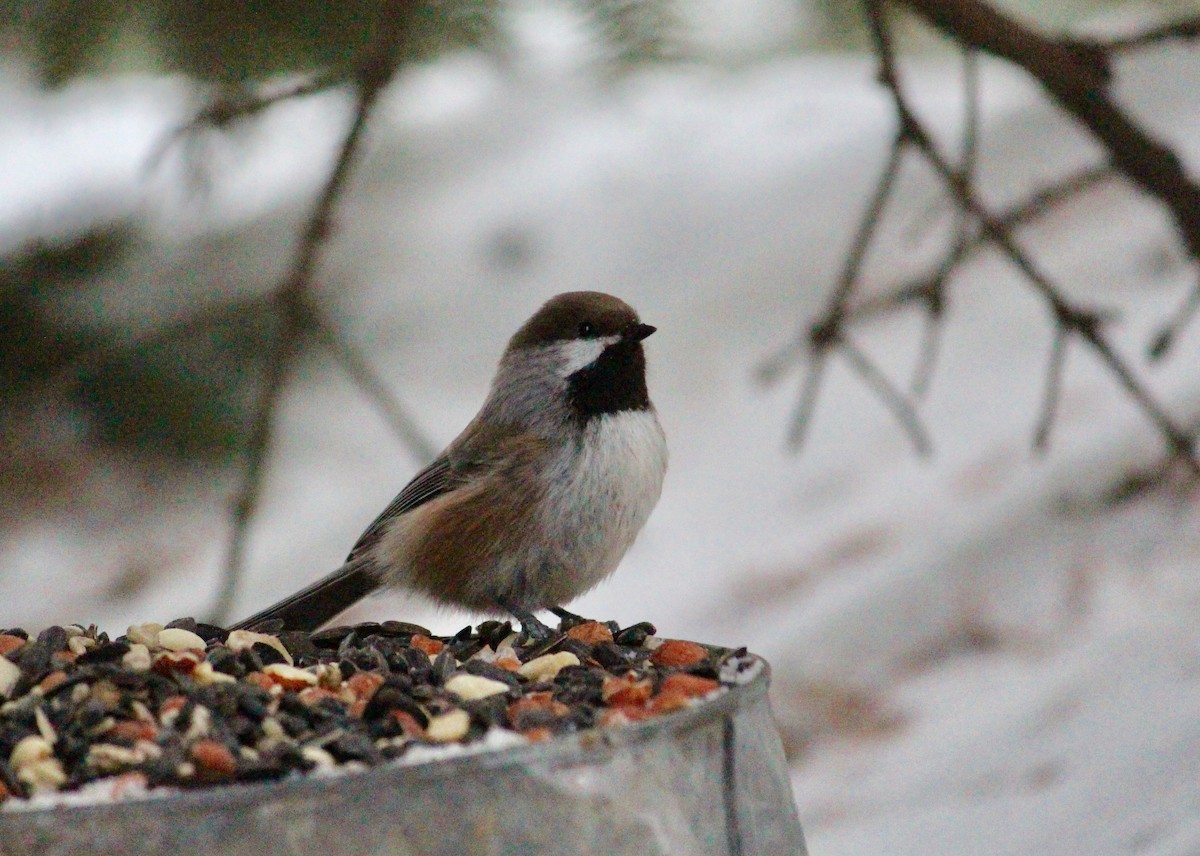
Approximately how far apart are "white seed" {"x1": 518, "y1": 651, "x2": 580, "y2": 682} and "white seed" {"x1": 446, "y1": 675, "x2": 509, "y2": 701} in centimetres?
6

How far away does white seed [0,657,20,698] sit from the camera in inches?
46.3

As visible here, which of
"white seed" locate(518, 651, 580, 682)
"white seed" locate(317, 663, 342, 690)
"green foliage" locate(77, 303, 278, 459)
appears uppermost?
"green foliage" locate(77, 303, 278, 459)

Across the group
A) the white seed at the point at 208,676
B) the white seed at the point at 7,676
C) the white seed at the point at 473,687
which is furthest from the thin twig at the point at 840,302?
the white seed at the point at 7,676

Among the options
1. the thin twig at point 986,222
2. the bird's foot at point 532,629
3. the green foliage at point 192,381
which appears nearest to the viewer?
the bird's foot at point 532,629

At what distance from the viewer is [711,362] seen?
3.54 meters

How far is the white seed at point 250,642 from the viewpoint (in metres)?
1.30

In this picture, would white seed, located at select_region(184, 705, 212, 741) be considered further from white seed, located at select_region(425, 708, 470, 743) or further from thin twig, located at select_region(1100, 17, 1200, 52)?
thin twig, located at select_region(1100, 17, 1200, 52)

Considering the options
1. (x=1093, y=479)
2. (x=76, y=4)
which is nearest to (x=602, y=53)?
(x=76, y=4)

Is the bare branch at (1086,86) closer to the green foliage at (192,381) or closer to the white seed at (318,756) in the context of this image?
the white seed at (318,756)

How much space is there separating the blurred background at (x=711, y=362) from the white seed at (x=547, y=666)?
0.53m

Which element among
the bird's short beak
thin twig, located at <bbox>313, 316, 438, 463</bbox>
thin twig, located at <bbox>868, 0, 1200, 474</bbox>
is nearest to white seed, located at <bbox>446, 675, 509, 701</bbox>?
thin twig, located at <bbox>313, 316, 438, 463</bbox>

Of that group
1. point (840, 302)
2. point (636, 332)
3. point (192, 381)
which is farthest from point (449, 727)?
point (192, 381)

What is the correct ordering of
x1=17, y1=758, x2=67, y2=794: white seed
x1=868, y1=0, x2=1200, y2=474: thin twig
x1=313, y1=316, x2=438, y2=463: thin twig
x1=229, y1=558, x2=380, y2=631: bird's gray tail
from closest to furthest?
x1=17, y1=758, x2=67, y2=794: white seed → x1=313, y1=316, x2=438, y2=463: thin twig → x1=868, y1=0, x2=1200, y2=474: thin twig → x1=229, y1=558, x2=380, y2=631: bird's gray tail

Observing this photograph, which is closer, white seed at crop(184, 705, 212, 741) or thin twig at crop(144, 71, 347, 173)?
white seed at crop(184, 705, 212, 741)
